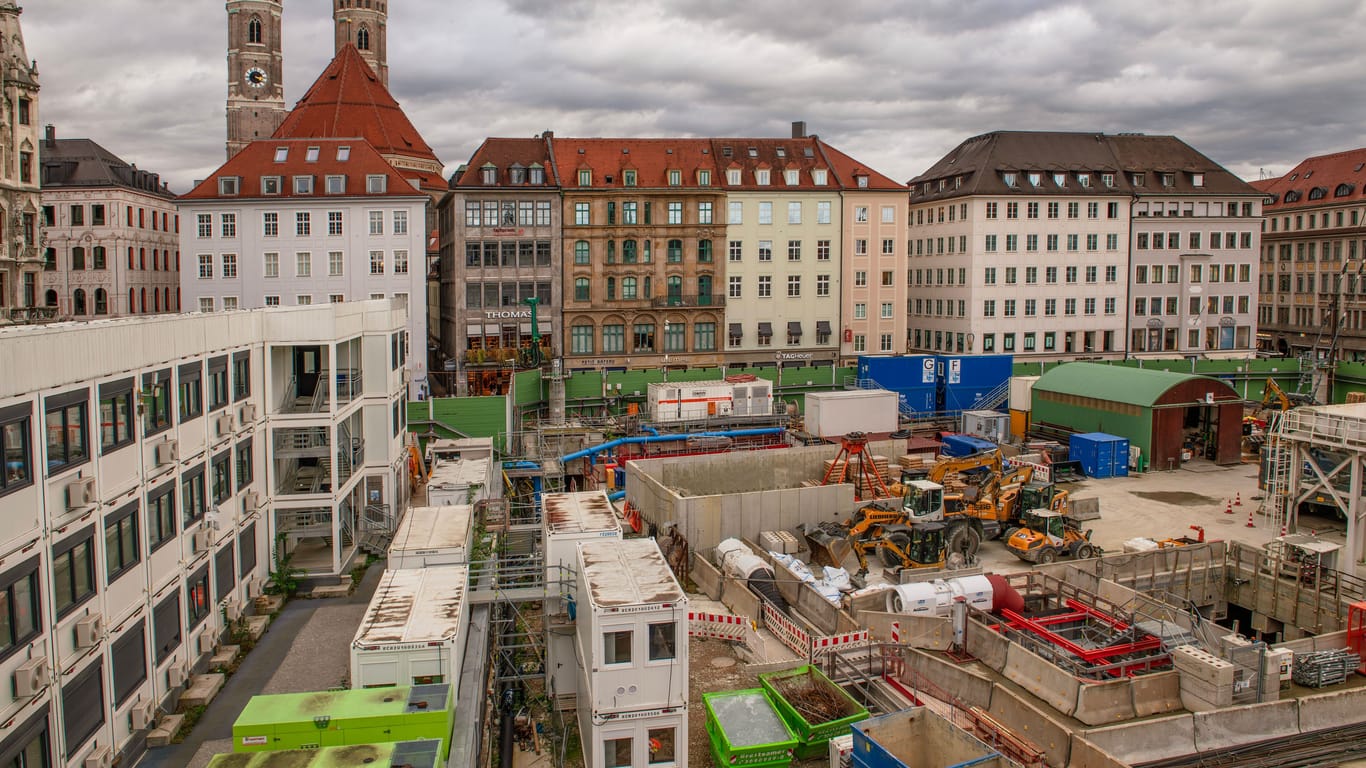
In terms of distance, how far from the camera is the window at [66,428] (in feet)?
54.2

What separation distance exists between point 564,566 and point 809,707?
597 centimetres

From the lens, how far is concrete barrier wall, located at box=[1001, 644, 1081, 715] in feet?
72.5

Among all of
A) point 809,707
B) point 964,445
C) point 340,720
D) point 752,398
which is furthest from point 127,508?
point 964,445

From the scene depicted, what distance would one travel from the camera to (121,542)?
18969 millimetres

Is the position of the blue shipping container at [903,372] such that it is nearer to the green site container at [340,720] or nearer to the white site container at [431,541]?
the white site container at [431,541]

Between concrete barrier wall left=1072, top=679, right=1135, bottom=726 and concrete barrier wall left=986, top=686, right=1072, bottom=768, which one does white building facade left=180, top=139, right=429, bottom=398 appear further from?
concrete barrier wall left=1072, top=679, right=1135, bottom=726

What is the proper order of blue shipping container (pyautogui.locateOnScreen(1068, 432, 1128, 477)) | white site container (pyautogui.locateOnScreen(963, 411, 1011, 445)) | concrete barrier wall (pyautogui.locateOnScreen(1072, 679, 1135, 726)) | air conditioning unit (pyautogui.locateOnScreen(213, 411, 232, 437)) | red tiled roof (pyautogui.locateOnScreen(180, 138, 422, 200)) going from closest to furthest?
concrete barrier wall (pyautogui.locateOnScreen(1072, 679, 1135, 726)), air conditioning unit (pyautogui.locateOnScreen(213, 411, 232, 437)), blue shipping container (pyautogui.locateOnScreen(1068, 432, 1128, 477)), white site container (pyautogui.locateOnScreen(963, 411, 1011, 445)), red tiled roof (pyautogui.locateOnScreen(180, 138, 422, 200))

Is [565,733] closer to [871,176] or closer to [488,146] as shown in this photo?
[488,146]

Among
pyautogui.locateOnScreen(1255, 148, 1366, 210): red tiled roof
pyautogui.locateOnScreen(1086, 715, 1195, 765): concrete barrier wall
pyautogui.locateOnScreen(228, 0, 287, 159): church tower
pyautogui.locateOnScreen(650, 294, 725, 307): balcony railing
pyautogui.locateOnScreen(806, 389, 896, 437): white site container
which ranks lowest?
pyautogui.locateOnScreen(1086, 715, 1195, 765): concrete barrier wall

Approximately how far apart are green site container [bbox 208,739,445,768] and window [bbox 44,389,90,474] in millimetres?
6141

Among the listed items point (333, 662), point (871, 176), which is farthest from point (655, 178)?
point (333, 662)

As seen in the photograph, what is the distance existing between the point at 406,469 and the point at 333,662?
1609cm

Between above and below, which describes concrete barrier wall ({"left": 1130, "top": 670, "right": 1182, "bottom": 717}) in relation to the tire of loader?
below

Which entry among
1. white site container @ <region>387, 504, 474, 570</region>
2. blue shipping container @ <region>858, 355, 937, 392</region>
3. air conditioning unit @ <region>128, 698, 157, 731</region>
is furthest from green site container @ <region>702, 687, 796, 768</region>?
blue shipping container @ <region>858, 355, 937, 392</region>
